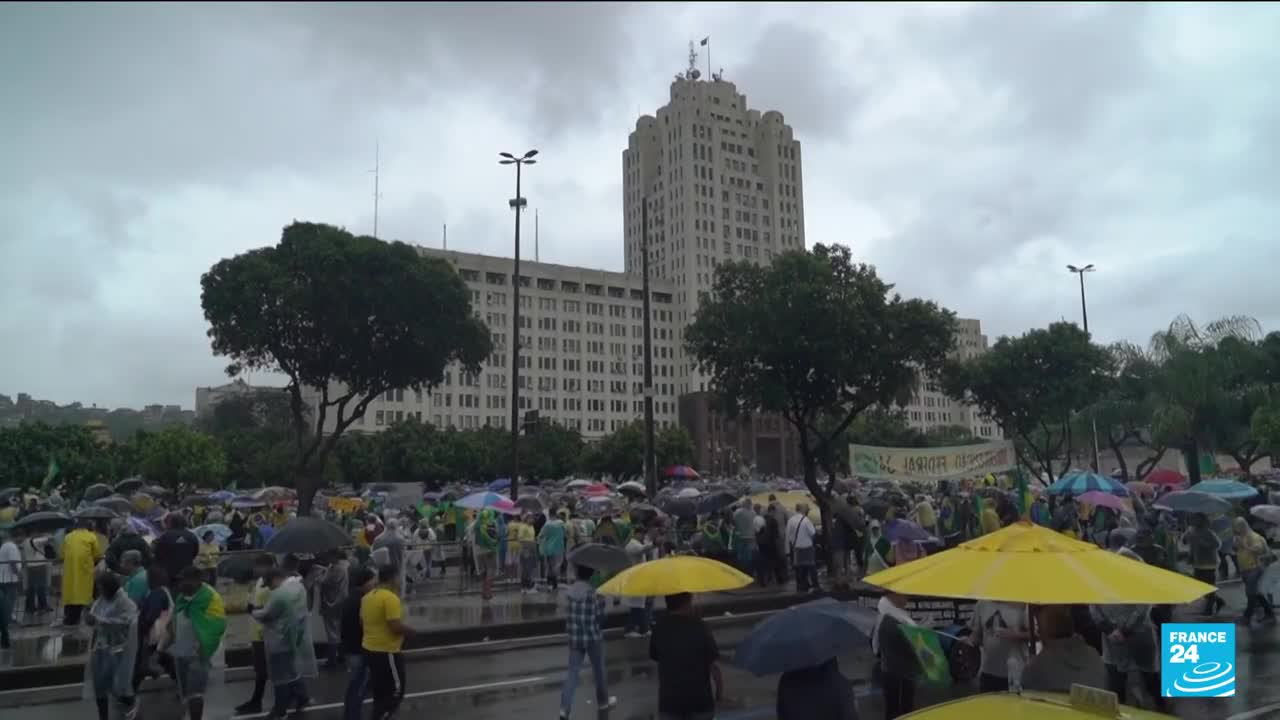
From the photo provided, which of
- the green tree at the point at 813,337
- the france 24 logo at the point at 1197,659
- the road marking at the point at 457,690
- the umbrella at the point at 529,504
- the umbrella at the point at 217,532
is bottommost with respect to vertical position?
the road marking at the point at 457,690

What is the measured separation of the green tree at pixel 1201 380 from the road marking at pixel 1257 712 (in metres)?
23.7

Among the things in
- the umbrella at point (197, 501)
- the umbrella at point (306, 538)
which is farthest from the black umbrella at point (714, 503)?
the umbrella at point (197, 501)

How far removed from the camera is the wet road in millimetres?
9703

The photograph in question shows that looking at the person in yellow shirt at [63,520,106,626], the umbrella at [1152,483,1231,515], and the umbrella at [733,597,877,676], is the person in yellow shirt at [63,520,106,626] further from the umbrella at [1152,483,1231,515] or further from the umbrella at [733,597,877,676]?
the umbrella at [1152,483,1231,515]

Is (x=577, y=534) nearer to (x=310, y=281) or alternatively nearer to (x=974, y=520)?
(x=974, y=520)

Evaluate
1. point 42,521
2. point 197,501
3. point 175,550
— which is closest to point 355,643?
point 175,550

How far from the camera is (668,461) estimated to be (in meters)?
78.5

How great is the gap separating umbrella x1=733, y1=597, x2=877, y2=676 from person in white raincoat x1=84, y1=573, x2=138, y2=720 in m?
6.66

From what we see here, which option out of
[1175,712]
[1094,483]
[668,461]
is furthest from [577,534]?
[668,461]

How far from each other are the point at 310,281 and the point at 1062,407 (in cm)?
3096

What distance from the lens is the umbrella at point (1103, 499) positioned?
61.4ft

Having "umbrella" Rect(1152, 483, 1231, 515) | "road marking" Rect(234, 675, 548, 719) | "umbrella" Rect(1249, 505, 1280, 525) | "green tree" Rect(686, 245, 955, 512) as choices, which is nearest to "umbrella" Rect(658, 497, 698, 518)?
"green tree" Rect(686, 245, 955, 512)

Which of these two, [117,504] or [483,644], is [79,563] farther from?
[117,504]

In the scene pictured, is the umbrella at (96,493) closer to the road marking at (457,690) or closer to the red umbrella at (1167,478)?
the road marking at (457,690)
